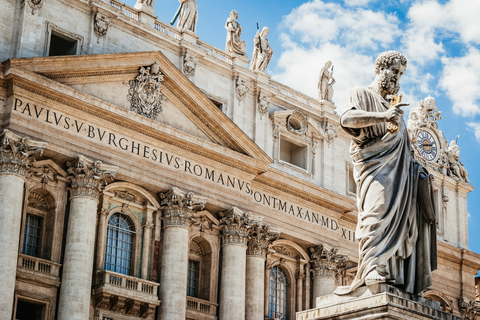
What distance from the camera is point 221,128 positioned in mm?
32844

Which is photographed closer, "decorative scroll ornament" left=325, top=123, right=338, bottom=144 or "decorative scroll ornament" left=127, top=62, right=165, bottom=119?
"decorative scroll ornament" left=127, top=62, right=165, bottom=119

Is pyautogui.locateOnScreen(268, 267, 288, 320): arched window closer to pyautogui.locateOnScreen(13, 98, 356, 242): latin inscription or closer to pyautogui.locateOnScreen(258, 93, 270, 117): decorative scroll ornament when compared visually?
pyautogui.locateOnScreen(13, 98, 356, 242): latin inscription

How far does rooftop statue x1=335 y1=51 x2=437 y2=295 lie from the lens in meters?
9.84

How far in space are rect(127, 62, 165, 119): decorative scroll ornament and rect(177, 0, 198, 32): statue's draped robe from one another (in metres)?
3.49

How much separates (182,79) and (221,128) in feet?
7.40

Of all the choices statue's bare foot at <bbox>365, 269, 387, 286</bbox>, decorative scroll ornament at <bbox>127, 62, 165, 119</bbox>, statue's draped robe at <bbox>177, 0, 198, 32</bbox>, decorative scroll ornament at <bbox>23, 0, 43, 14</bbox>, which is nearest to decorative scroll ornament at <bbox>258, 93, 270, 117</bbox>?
statue's draped robe at <bbox>177, 0, 198, 32</bbox>

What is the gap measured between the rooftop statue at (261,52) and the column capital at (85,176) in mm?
9841

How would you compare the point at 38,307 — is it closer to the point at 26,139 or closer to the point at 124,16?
the point at 26,139

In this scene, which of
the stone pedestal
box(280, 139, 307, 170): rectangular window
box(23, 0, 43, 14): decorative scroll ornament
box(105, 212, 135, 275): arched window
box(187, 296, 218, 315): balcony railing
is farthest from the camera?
box(280, 139, 307, 170): rectangular window

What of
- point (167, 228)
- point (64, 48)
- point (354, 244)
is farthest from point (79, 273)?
point (354, 244)

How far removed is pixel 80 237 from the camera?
28.0 meters

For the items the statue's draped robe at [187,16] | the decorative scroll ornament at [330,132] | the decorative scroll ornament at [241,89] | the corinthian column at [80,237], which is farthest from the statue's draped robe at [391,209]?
the decorative scroll ornament at [330,132]

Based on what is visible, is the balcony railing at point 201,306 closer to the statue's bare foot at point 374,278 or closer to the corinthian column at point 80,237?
the corinthian column at point 80,237

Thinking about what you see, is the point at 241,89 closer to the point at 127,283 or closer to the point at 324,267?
the point at 324,267
